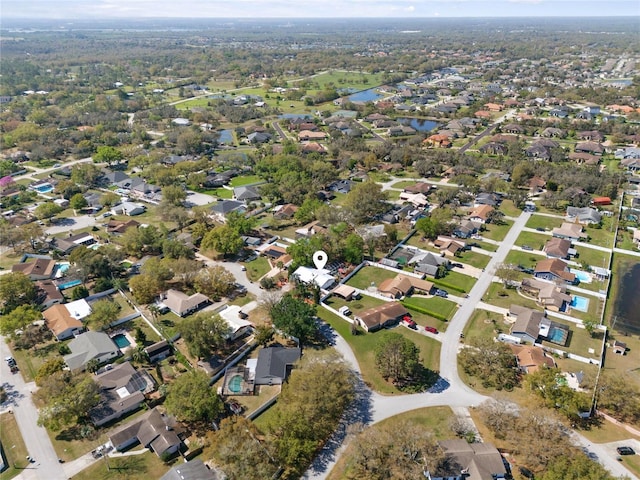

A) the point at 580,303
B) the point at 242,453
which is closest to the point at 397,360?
the point at 242,453

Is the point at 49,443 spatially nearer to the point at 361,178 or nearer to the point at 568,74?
the point at 361,178

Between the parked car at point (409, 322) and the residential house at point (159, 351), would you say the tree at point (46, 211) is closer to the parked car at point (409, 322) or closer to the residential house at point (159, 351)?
the residential house at point (159, 351)

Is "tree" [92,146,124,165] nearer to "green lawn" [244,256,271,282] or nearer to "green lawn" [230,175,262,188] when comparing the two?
"green lawn" [230,175,262,188]

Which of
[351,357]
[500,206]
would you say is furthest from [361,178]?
[351,357]

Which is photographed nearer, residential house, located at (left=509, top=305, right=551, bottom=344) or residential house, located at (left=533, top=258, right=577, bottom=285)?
residential house, located at (left=509, top=305, right=551, bottom=344)

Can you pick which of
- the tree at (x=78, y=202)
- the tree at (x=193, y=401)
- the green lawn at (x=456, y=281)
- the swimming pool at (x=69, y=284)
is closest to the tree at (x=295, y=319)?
the tree at (x=193, y=401)

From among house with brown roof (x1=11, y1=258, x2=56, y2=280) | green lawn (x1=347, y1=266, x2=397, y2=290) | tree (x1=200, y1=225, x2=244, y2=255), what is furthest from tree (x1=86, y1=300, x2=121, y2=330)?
green lawn (x1=347, y1=266, x2=397, y2=290)
